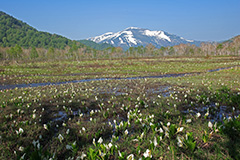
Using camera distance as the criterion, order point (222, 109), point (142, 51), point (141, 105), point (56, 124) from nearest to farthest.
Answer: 1. point (56, 124)
2. point (222, 109)
3. point (141, 105)
4. point (142, 51)

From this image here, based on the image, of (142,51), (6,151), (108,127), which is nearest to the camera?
(6,151)

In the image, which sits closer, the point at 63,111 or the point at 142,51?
the point at 63,111

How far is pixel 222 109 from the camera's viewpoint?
712cm

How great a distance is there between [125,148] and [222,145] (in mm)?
2371

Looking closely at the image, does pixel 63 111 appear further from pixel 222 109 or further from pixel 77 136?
pixel 222 109

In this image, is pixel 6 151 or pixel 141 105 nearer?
pixel 6 151

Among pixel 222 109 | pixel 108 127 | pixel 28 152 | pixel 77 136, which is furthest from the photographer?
pixel 222 109

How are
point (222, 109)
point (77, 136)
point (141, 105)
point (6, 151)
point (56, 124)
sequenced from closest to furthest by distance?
point (6, 151)
point (77, 136)
point (56, 124)
point (222, 109)
point (141, 105)

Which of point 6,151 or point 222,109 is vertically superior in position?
point 6,151

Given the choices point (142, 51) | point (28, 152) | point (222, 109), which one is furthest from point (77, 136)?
point (142, 51)

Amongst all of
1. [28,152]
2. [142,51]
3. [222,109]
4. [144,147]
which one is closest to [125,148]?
[144,147]

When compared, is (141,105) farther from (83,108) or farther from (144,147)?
(144,147)

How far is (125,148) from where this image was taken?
3.84 meters

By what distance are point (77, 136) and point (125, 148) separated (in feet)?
5.44
